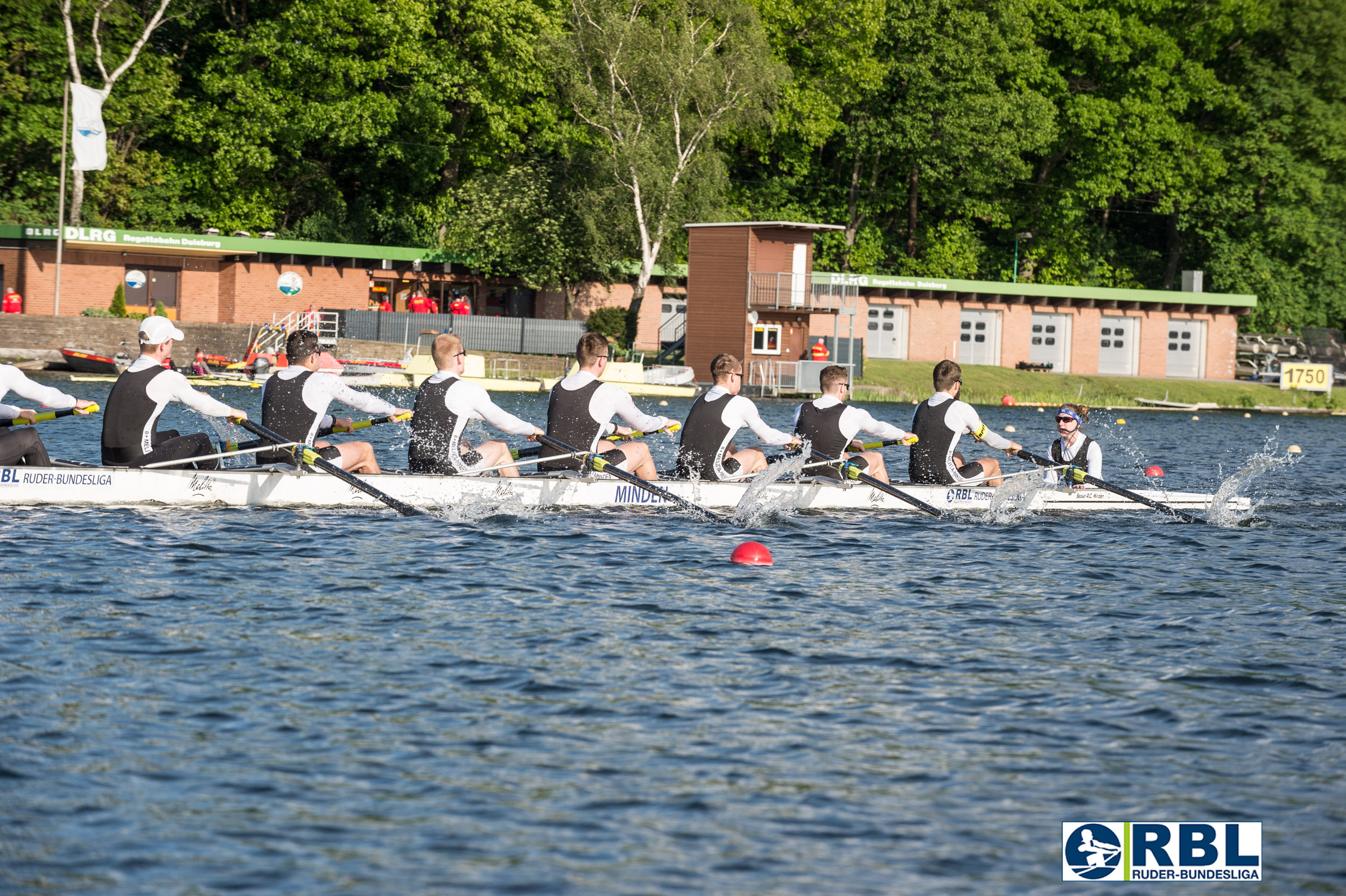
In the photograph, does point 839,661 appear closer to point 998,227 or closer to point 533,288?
point 533,288

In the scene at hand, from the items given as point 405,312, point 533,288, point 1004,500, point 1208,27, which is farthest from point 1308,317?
point 1004,500

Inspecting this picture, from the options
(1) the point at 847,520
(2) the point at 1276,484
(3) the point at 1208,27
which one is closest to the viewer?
(1) the point at 847,520

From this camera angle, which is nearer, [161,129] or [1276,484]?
[1276,484]

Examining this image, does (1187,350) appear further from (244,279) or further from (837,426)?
(837,426)

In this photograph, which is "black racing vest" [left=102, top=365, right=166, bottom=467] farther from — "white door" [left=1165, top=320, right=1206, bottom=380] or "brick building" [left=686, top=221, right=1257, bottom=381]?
"white door" [left=1165, top=320, right=1206, bottom=380]

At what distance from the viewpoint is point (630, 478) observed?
14617 mm

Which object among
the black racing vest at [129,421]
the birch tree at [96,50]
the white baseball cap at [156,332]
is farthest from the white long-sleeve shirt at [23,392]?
the birch tree at [96,50]

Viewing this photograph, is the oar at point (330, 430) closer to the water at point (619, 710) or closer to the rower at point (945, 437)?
the water at point (619, 710)

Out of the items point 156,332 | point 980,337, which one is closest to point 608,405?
point 156,332

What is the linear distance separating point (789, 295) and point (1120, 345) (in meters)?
20.4

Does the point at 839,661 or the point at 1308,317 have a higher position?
the point at 1308,317

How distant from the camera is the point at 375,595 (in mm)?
10758

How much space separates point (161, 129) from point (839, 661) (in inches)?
1887

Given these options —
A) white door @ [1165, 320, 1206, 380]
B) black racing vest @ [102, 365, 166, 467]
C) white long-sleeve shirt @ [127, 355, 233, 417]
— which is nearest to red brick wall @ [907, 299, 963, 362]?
white door @ [1165, 320, 1206, 380]
